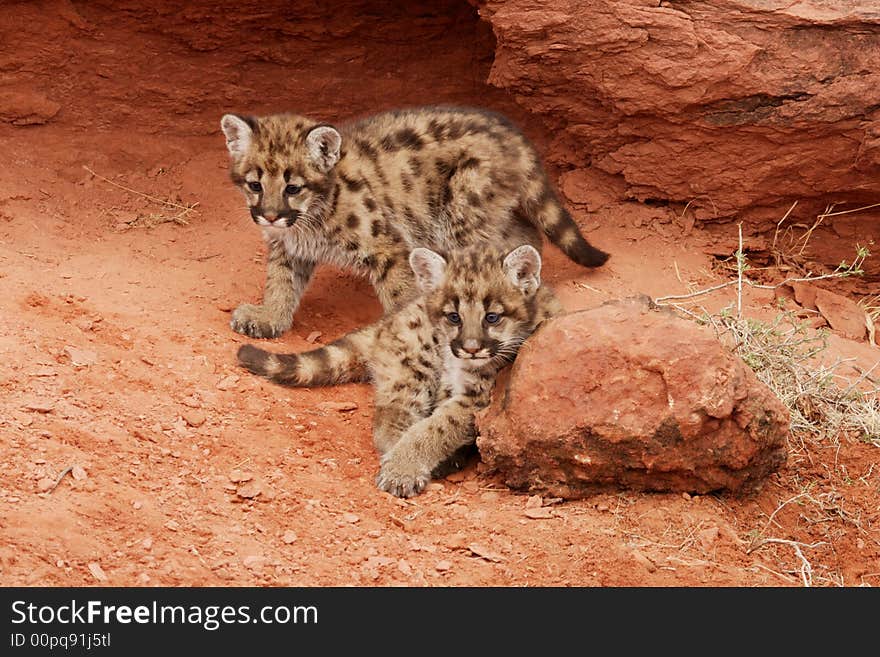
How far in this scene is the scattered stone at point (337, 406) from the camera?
6762mm

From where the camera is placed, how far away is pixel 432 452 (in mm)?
6164

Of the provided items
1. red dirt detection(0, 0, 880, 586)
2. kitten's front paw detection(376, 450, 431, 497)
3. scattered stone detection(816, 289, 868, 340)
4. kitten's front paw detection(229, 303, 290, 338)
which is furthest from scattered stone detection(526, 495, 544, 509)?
scattered stone detection(816, 289, 868, 340)

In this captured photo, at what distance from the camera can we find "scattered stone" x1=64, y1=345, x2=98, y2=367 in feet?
20.6

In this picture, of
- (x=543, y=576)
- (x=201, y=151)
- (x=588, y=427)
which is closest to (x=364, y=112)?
(x=201, y=151)

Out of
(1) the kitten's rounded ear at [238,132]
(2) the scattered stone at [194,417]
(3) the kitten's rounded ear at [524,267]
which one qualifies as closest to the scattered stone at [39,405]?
(2) the scattered stone at [194,417]

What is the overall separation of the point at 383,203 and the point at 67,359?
253 centimetres

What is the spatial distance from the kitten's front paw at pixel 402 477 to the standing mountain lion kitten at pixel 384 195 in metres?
1.69

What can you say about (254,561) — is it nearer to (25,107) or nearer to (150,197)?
(150,197)

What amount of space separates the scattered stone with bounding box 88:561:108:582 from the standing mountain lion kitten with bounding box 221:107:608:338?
2.89 m

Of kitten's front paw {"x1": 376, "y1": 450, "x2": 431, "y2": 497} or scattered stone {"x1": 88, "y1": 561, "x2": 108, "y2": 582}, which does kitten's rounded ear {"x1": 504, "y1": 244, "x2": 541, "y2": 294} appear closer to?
kitten's front paw {"x1": 376, "y1": 450, "x2": 431, "y2": 497}

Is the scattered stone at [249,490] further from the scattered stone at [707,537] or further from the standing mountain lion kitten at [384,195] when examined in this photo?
the scattered stone at [707,537]

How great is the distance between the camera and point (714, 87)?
8.16 meters

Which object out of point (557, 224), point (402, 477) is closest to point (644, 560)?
point (402, 477)

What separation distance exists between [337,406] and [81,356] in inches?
59.4
